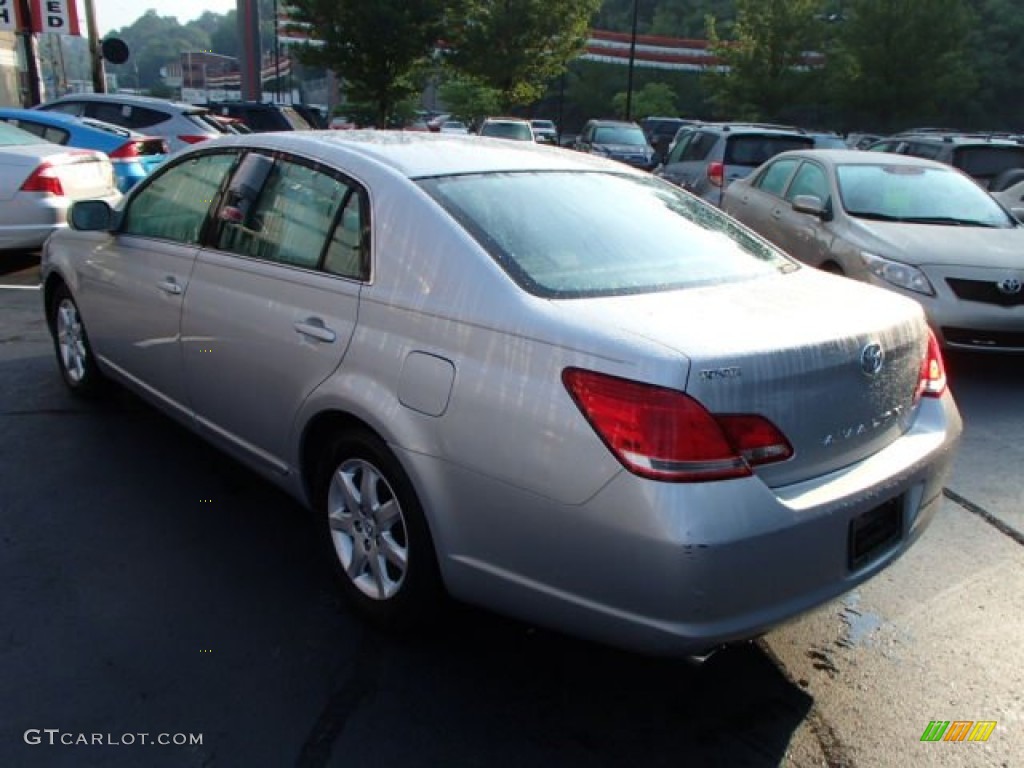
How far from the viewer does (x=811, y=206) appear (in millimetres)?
7172

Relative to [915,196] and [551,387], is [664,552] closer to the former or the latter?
[551,387]

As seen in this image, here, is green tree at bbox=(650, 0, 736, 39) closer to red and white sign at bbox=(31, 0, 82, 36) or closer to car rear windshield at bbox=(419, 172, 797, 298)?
red and white sign at bbox=(31, 0, 82, 36)

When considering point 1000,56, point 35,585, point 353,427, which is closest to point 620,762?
point 353,427

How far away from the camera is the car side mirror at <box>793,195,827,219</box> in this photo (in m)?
7.17

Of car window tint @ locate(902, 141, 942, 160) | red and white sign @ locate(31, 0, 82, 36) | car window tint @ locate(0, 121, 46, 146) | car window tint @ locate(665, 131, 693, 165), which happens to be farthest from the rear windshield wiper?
red and white sign @ locate(31, 0, 82, 36)

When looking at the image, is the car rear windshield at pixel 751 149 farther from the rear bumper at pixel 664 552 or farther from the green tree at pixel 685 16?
the green tree at pixel 685 16

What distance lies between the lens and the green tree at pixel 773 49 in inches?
1235

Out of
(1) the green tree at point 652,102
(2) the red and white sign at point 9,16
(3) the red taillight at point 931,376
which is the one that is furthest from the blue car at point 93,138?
(1) the green tree at point 652,102

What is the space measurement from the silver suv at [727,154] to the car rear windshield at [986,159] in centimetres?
206

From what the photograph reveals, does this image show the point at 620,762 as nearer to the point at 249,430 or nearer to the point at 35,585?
the point at 249,430

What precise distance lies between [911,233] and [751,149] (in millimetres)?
6347

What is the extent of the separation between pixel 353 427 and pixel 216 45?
425ft

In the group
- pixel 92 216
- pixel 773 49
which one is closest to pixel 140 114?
pixel 92 216

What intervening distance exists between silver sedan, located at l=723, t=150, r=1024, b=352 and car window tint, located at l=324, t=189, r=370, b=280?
433 centimetres
